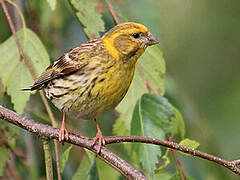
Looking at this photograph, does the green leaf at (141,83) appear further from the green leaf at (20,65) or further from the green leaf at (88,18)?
the green leaf at (20,65)

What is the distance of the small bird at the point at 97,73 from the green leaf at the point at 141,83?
0.81 ft

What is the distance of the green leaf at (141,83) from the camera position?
12.6ft

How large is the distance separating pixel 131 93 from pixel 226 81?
17.0 feet

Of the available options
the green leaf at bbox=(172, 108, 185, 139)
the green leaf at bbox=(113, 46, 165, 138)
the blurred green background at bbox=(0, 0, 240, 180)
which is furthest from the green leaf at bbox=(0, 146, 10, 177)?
the blurred green background at bbox=(0, 0, 240, 180)

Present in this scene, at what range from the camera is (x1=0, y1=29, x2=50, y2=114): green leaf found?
11.9 ft

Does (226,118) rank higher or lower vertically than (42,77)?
higher

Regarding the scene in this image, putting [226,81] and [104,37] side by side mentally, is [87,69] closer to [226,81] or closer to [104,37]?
[104,37]

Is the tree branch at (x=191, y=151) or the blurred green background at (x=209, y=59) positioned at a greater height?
the blurred green background at (x=209, y=59)

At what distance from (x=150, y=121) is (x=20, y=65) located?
97cm

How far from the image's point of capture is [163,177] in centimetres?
335

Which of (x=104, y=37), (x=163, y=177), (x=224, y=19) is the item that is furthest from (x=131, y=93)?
(x=224, y=19)

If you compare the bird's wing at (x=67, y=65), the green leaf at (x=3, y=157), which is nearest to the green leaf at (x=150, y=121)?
the bird's wing at (x=67, y=65)

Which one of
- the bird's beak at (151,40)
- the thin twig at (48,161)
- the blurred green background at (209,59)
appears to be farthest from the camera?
the blurred green background at (209,59)

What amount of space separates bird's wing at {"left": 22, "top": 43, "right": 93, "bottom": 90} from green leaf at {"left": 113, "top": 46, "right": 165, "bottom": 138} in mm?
420
